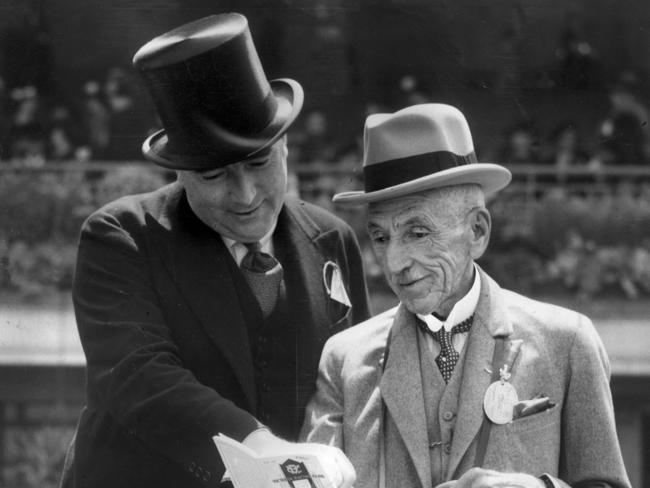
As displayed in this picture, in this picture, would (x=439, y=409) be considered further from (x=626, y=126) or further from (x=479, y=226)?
(x=626, y=126)

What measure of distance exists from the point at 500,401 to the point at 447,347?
18cm

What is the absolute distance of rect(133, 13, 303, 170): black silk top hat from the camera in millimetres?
2549

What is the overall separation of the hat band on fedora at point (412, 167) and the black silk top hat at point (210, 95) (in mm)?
316

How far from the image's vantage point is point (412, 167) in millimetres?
2383

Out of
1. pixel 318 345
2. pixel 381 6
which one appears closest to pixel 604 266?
pixel 381 6

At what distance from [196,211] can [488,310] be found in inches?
31.0

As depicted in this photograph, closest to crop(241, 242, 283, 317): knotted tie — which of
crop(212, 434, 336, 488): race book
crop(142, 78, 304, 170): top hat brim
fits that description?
crop(142, 78, 304, 170): top hat brim

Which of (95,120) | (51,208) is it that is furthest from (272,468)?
(95,120)

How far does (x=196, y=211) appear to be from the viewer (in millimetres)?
2695

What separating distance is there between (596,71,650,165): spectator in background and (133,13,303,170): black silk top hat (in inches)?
114

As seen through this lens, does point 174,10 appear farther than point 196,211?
Yes

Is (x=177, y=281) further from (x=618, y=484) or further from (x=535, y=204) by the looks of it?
(x=535, y=204)

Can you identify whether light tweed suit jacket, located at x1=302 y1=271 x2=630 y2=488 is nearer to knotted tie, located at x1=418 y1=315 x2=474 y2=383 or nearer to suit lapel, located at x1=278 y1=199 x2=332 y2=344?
knotted tie, located at x1=418 y1=315 x2=474 y2=383

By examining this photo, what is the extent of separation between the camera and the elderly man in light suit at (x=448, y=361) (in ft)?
7.57
